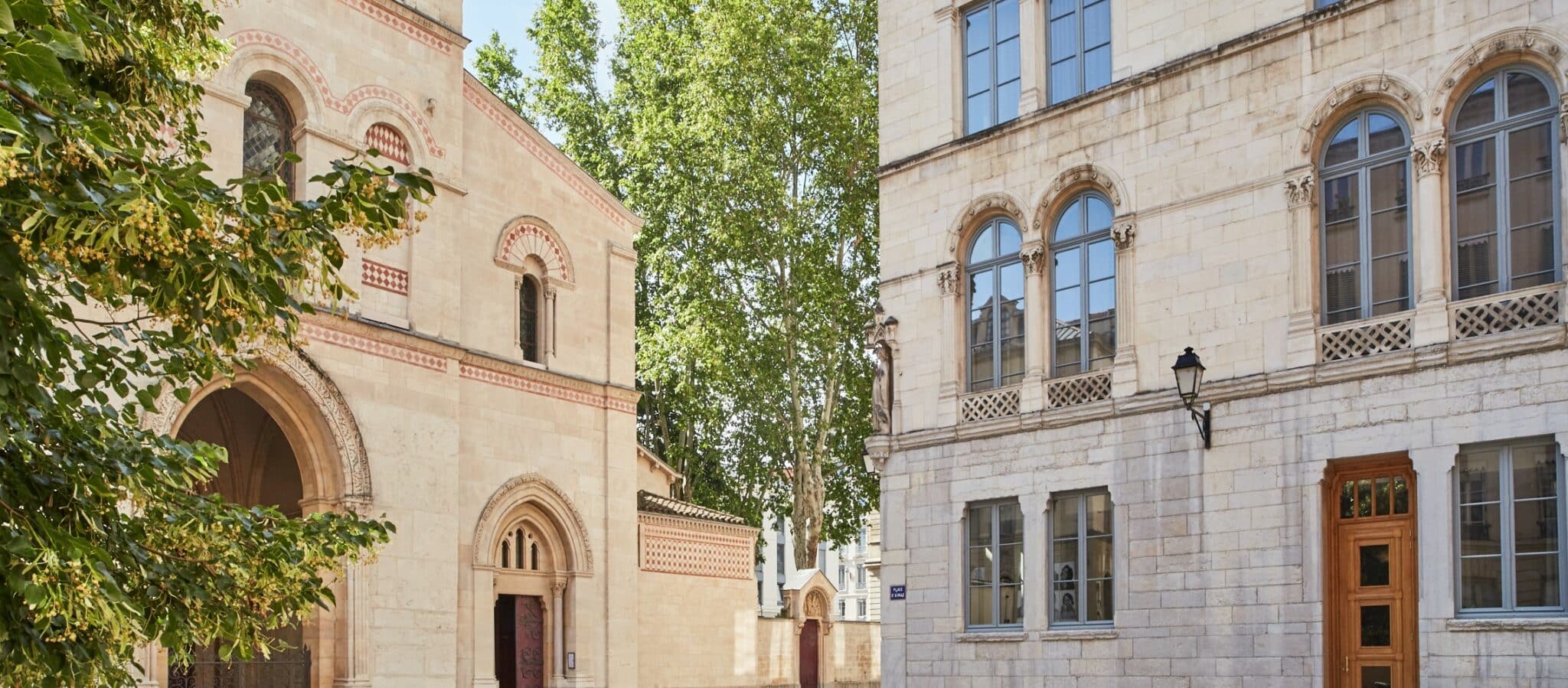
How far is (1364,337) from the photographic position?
14.7 m

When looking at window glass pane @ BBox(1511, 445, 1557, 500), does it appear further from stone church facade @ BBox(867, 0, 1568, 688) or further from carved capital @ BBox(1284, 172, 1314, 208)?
carved capital @ BBox(1284, 172, 1314, 208)

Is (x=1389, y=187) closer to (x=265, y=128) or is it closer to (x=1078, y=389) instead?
(x=1078, y=389)

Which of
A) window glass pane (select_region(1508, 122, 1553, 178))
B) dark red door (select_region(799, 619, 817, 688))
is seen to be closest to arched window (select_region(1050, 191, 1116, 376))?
window glass pane (select_region(1508, 122, 1553, 178))

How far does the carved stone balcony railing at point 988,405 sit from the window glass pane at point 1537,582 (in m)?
5.91

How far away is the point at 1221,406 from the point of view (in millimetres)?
15867

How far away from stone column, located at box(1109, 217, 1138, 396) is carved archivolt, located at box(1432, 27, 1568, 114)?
357 centimetres

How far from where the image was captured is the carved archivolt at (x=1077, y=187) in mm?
17172

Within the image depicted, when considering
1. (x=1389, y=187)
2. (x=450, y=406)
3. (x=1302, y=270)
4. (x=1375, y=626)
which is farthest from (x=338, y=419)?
(x=1389, y=187)

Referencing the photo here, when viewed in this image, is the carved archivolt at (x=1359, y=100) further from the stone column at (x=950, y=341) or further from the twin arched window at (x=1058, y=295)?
the stone column at (x=950, y=341)

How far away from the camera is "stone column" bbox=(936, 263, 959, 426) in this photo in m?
18.8

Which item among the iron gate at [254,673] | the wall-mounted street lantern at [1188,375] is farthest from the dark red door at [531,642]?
the wall-mounted street lantern at [1188,375]

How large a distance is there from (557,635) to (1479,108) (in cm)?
1645

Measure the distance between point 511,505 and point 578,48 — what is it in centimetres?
1845

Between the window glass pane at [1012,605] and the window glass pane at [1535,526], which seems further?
the window glass pane at [1012,605]
